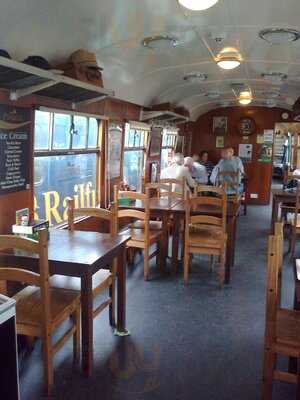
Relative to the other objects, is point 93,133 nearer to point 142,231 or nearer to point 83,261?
point 142,231

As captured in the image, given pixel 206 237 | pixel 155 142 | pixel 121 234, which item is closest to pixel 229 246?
pixel 206 237

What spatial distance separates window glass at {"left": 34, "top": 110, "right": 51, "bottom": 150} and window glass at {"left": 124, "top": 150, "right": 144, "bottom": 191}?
84.3 inches

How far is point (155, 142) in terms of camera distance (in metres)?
6.97

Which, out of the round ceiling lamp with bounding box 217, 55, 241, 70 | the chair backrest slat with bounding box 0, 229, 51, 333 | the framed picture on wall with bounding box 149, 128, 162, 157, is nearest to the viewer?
the chair backrest slat with bounding box 0, 229, 51, 333

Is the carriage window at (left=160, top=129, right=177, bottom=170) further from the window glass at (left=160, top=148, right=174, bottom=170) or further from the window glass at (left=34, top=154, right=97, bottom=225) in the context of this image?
the window glass at (left=34, top=154, right=97, bottom=225)

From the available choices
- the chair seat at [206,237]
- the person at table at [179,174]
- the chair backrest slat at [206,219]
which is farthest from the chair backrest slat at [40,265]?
the person at table at [179,174]

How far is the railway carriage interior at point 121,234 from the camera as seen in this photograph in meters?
2.41

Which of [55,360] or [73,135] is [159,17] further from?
[55,360]

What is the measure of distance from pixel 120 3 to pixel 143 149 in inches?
147

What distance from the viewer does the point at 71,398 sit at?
236cm

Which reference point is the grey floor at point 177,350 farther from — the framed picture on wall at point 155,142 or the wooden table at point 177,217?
the framed picture on wall at point 155,142

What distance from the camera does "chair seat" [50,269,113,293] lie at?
2799 millimetres

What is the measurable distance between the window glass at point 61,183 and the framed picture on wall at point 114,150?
27 centimetres

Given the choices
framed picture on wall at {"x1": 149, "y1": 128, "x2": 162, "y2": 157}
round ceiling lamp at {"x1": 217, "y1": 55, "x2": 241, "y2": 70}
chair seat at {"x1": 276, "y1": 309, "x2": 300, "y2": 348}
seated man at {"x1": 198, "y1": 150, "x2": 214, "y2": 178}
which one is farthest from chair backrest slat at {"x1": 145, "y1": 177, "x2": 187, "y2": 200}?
seated man at {"x1": 198, "y1": 150, "x2": 214, "y2": 178}
